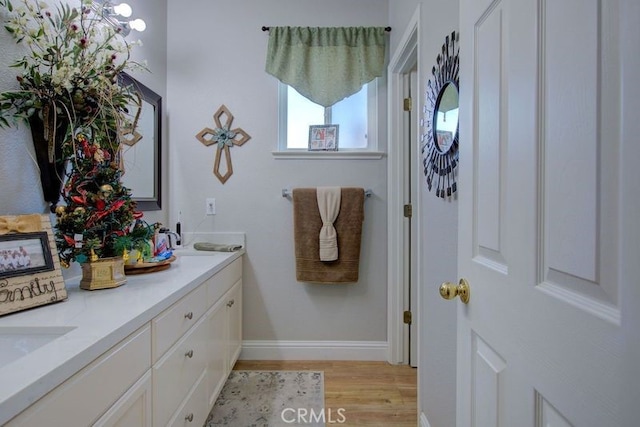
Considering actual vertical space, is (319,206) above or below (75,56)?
below

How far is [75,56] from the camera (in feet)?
3.79

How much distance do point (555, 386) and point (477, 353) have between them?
0.96 ft

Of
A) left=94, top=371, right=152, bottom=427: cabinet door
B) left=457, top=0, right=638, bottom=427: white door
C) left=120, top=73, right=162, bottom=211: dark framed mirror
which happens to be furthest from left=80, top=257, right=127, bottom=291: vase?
left=457, top=0, right=638, bottom=427: white door

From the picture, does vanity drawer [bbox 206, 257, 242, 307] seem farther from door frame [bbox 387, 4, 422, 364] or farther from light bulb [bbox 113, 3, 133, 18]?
light bulb [bbox 113, 3, 133, 18]

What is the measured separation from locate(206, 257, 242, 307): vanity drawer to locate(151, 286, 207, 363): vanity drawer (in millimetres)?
113

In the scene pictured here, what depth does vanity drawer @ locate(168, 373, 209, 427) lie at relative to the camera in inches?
46.7

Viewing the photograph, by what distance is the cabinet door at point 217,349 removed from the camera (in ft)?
5.05

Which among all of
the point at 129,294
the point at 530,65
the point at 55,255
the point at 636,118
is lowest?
the point at 129,294

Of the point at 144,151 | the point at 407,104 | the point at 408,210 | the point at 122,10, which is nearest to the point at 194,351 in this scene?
the point at 144,151

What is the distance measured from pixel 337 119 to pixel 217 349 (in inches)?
69.1

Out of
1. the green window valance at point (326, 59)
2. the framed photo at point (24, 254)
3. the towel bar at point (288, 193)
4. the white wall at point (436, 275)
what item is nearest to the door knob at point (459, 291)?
the white wall at point (436, 275)

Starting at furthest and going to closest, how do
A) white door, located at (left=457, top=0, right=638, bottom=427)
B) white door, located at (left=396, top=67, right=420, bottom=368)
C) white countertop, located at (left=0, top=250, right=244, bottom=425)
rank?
white door, located at (left=396, top=67, right=420, bottom=368) < white countertop, located at (left=0, top=250, right=244, bottom=425) < white door, located at (left=457, top=0, right=638, bottom=427)

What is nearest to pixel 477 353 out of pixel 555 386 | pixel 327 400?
pixel 555 386

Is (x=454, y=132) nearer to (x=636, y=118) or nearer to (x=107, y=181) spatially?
(x=636, y=118)
